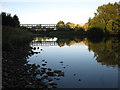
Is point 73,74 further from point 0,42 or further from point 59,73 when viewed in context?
point 0,42

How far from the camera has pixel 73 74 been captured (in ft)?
37.0

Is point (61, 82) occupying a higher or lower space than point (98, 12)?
lower

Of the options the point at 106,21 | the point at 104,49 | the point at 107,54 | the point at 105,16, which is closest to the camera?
the point at 107,54

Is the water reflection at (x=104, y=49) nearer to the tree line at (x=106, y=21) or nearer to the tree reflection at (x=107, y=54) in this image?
the tree reflection at (x=107, y=54)

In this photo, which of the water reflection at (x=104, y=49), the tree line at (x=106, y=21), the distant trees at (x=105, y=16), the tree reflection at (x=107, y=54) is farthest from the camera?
the distant trees at (x=105, y=16)

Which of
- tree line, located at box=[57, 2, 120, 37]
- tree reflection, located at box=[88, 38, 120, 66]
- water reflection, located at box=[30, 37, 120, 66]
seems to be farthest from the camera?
tree line, located at box=[57, 2, 120, 37]

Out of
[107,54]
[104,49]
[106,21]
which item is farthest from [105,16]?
[107,54]

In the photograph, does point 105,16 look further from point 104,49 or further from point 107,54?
point 107,54

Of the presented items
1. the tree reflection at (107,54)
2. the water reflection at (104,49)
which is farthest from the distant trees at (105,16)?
the tree reflection at (107,54)

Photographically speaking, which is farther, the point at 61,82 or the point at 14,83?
the point at 61,82

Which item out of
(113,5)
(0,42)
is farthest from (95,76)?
(113,5)

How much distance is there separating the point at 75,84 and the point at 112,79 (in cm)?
234

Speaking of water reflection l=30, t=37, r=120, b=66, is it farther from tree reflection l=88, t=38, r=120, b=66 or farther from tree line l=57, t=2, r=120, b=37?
tree line l=57, t=2, r=120, b=37

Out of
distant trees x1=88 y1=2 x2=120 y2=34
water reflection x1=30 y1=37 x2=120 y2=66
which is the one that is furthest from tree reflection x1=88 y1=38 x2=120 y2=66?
distant trees x1=88 y1=2 x2=120 y2=34
